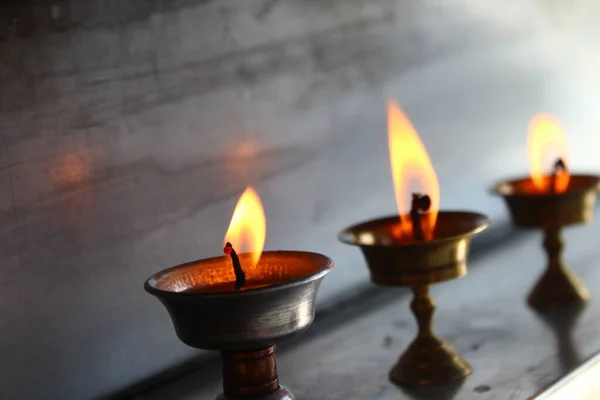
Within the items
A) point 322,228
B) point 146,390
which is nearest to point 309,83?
point 322,228

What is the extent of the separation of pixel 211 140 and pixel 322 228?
0.79ft

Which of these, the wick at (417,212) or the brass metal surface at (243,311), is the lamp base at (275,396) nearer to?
the brass metal surface at (243,311)

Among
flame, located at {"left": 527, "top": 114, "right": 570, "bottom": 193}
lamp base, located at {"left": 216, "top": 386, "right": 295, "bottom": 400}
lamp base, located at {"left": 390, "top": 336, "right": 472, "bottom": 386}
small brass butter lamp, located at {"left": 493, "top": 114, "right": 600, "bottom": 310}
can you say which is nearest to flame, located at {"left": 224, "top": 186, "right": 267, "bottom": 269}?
lamp base, located at {"left": 216, "top": 386, "right": 295, "bottom": 400}

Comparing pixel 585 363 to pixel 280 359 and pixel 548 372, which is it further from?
pixel 280 359

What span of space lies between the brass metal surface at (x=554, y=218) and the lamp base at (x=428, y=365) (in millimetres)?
260

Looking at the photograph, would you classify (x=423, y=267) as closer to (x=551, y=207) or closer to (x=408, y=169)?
(x=408, y=169)

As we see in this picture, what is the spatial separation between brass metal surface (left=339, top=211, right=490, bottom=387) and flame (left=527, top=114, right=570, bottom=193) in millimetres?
311

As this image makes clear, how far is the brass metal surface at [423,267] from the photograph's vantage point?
94 cm

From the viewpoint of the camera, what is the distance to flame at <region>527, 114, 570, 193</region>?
130cm

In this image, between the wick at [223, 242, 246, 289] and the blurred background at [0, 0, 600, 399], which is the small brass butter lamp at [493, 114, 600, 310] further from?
the wick at [223, 242, 246, 289]

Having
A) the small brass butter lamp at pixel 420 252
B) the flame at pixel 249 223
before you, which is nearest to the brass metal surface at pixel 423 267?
the small brass butter lamp at pixel 420 252

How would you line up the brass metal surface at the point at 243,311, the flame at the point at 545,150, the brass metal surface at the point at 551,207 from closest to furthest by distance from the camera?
the brass metal surface at the point at 243,311, the brass metal surface at the point at 551,207, the flame at the point at 545,150

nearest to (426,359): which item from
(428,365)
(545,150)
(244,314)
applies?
(428,365)

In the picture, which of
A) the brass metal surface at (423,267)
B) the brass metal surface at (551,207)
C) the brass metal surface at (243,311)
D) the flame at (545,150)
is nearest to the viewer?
the brass metal surface at (243,311)
